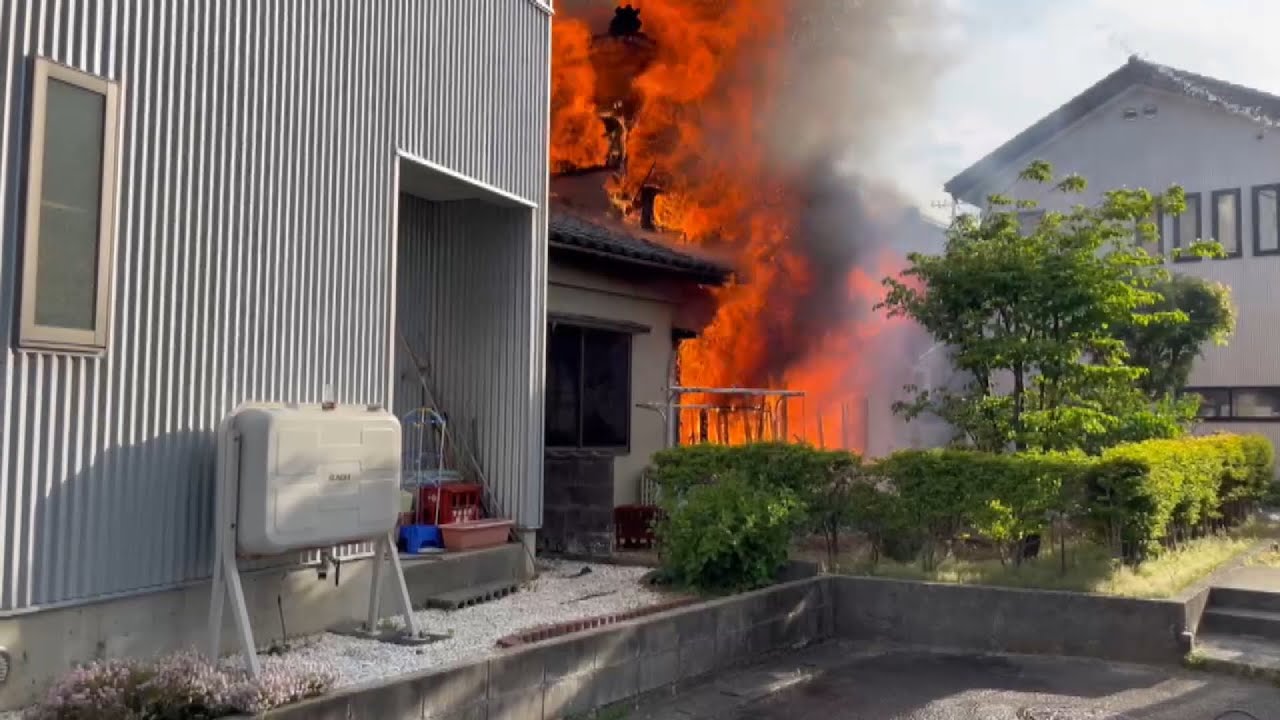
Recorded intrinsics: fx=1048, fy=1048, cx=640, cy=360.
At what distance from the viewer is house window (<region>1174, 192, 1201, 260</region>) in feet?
70.7

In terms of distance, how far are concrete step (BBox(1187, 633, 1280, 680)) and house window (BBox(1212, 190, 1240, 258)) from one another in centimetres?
1488

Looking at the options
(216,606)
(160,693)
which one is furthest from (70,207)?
(160,693)

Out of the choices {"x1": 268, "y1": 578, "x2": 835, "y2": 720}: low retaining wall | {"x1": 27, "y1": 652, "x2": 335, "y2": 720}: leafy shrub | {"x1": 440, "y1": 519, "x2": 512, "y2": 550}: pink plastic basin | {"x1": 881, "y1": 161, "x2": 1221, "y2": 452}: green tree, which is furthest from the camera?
{"x1": 881, "y1": 161, "x2": 1221, "y2": 452}: green tree

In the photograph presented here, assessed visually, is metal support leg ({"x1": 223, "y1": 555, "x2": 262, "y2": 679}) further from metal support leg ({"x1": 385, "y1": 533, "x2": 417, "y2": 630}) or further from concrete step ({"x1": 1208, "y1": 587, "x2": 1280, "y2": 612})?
concrete step ({"x1": 1208, "y1": 587, "x2": 1280, "y2": 612})

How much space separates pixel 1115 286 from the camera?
1069cm

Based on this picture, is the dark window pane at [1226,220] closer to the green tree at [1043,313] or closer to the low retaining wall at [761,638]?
the green tree at [1043,313]

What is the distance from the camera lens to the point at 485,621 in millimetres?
7824

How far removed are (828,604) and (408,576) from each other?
3.73 meters

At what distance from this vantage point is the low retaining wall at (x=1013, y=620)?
827 centimetres

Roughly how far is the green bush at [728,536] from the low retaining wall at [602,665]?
354 mm

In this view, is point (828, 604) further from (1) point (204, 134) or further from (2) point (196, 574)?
(1) point (204, 134)

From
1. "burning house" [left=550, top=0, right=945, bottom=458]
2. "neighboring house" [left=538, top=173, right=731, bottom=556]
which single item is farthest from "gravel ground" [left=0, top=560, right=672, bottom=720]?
"burning house" [left=550, top=0, right=945, bottom=458]

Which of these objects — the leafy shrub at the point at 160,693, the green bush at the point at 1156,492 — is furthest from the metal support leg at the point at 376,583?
the green bush at the point at 1156,492

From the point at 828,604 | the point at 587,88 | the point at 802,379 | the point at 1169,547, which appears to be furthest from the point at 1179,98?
the point at 828,604
